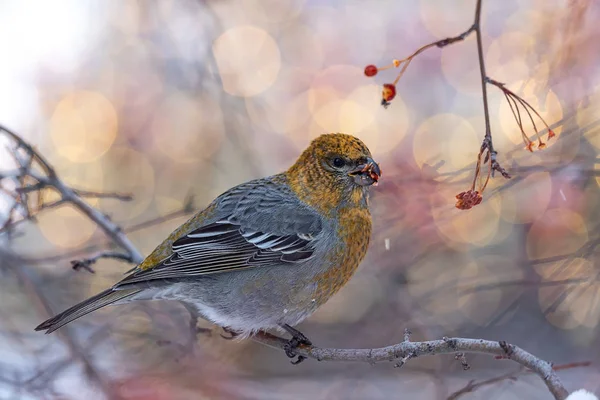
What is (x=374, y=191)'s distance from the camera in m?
3.66

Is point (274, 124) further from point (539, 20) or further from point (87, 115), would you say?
point (539, 20)

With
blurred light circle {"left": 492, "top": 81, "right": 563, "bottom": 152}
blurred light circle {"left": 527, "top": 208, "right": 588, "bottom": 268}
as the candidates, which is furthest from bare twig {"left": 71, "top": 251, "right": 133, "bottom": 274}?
blurred light circle {"left": 527, "top": 208, "right": 588, "bottom": 268}

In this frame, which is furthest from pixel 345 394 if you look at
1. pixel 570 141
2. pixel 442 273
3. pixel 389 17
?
pixel 389 17

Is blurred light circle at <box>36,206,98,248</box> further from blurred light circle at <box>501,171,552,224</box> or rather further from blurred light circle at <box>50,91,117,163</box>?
blurred light circle at <box>501,171,552,224</box>

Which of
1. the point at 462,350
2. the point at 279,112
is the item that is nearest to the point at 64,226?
the point at 279,112

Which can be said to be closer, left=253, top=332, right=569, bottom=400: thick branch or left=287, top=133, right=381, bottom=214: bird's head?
left=253, top=332, right=569, bottom=400: thick branch

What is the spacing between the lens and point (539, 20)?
172 inches

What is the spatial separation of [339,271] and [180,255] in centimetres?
77

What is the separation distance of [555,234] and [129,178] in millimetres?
3821

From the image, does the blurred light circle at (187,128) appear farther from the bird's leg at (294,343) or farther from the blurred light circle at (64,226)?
the bird's leg at (294,343)

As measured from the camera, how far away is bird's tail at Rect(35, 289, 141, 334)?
2773 millimetres

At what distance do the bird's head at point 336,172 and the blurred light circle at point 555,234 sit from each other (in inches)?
62.9

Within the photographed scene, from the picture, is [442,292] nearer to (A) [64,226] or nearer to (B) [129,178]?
(B) [129,178]

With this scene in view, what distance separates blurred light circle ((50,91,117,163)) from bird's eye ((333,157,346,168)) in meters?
3.41
